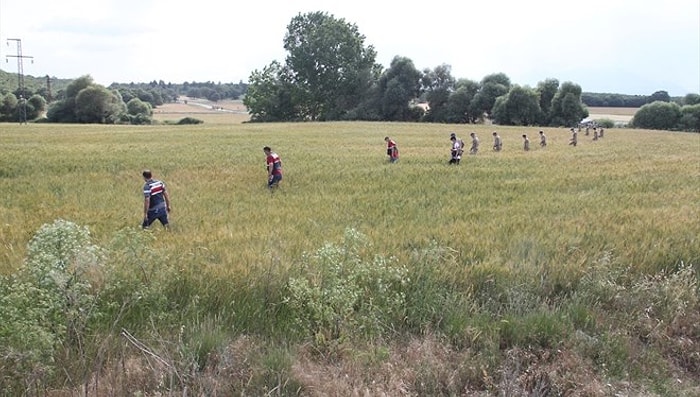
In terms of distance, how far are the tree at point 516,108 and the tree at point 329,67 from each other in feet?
78.3

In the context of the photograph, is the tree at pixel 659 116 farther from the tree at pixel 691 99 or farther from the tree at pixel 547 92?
the tree at pixel 547 92

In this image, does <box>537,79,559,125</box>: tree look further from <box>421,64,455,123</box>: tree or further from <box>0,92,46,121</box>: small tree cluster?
<box>0,92,46,121</box>: small tree cluster

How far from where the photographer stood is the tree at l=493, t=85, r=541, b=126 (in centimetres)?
7925

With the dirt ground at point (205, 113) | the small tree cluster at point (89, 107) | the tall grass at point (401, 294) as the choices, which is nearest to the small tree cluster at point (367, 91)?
the dirt ground at point (205, 113)

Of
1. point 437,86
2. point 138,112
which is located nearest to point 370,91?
point 437,86

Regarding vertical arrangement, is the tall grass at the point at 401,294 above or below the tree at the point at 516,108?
below

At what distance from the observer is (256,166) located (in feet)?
73.3

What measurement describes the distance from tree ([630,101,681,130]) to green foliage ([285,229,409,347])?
303 feet

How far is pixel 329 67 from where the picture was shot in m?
97.8

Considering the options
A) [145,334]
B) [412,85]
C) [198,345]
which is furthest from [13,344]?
[412,85]

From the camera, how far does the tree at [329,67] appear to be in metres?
95.4

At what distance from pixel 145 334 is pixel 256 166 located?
683 inches

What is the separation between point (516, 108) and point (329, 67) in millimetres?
34152

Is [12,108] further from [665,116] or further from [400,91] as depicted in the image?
[665,116]
